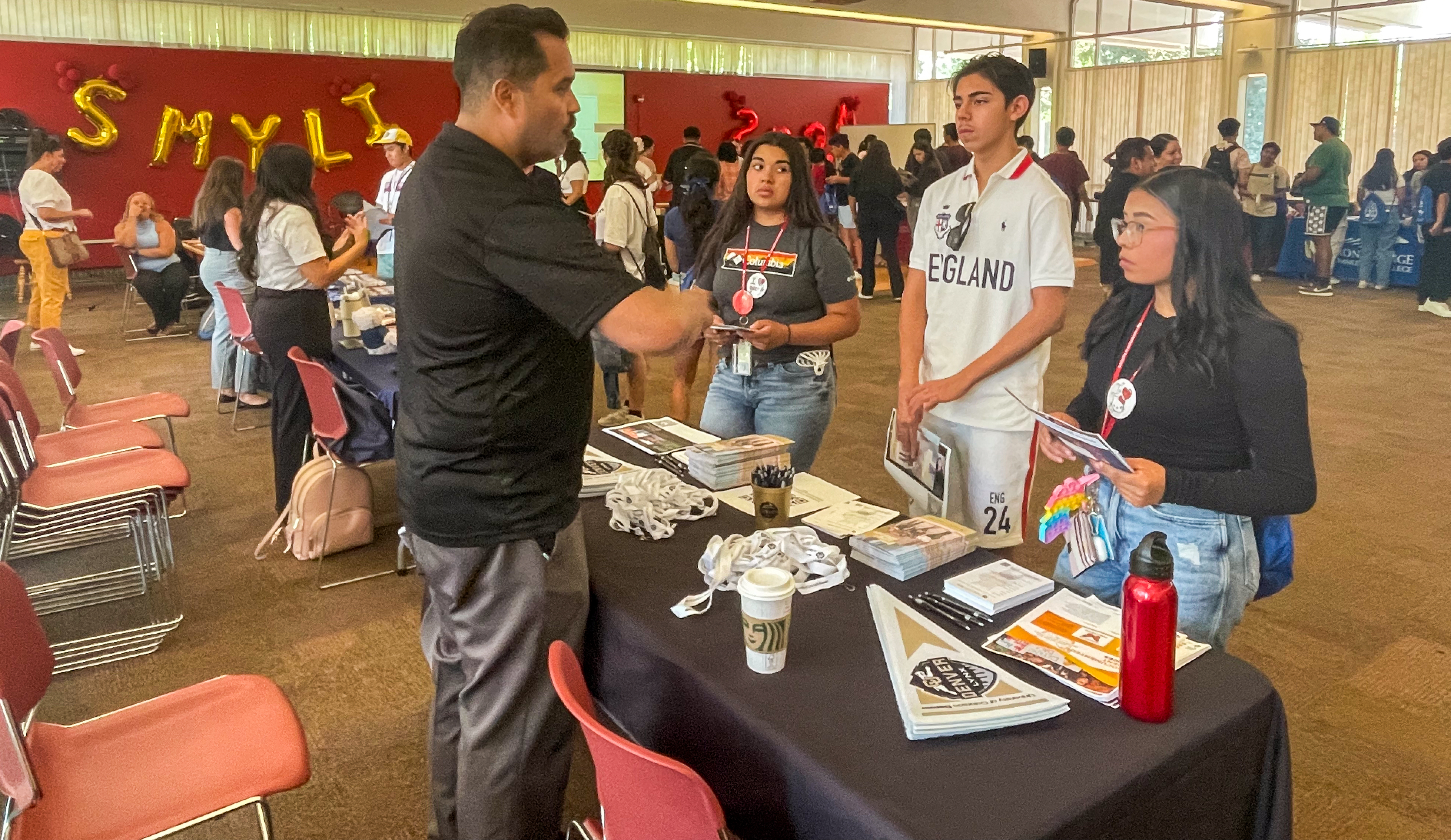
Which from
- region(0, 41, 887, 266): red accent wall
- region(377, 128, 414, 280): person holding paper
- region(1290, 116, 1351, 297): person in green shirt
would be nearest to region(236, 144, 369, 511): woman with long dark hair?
region(377, 128, 414, 280): person holding paper

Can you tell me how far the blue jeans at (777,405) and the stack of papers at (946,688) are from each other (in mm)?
1339

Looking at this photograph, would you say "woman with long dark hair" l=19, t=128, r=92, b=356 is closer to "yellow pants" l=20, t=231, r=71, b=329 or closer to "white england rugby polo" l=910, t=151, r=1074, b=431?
"yellow pants" l=20, t=231, r=71, b=329

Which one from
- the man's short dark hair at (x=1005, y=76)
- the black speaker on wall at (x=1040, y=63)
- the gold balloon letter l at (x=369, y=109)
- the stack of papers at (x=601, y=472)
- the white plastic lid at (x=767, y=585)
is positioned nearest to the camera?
the white plastic lid at (x=767, y=585)

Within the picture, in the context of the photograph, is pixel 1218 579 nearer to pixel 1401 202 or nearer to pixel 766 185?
pixel 766 185

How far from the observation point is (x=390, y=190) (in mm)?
5855

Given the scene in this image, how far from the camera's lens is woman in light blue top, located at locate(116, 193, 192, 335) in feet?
26.1

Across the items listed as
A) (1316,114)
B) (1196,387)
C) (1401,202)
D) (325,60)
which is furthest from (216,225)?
(1316,114)

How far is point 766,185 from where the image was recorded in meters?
2.87

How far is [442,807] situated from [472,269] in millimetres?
1034

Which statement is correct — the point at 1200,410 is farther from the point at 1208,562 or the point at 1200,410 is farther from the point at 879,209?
the point at 879,209

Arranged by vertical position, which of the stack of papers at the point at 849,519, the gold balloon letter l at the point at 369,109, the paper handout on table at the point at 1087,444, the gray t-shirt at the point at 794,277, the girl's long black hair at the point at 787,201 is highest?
the gold balloon letter l at the point at 369,109

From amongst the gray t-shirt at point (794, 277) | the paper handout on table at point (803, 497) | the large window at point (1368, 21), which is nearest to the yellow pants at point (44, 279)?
the gray t-shirt at point (794, 277)

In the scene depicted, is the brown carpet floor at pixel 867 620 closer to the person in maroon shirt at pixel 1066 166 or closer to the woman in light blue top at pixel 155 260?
the woman in light blue top at pixel 155 260

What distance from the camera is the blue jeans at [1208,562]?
1.82 meters
